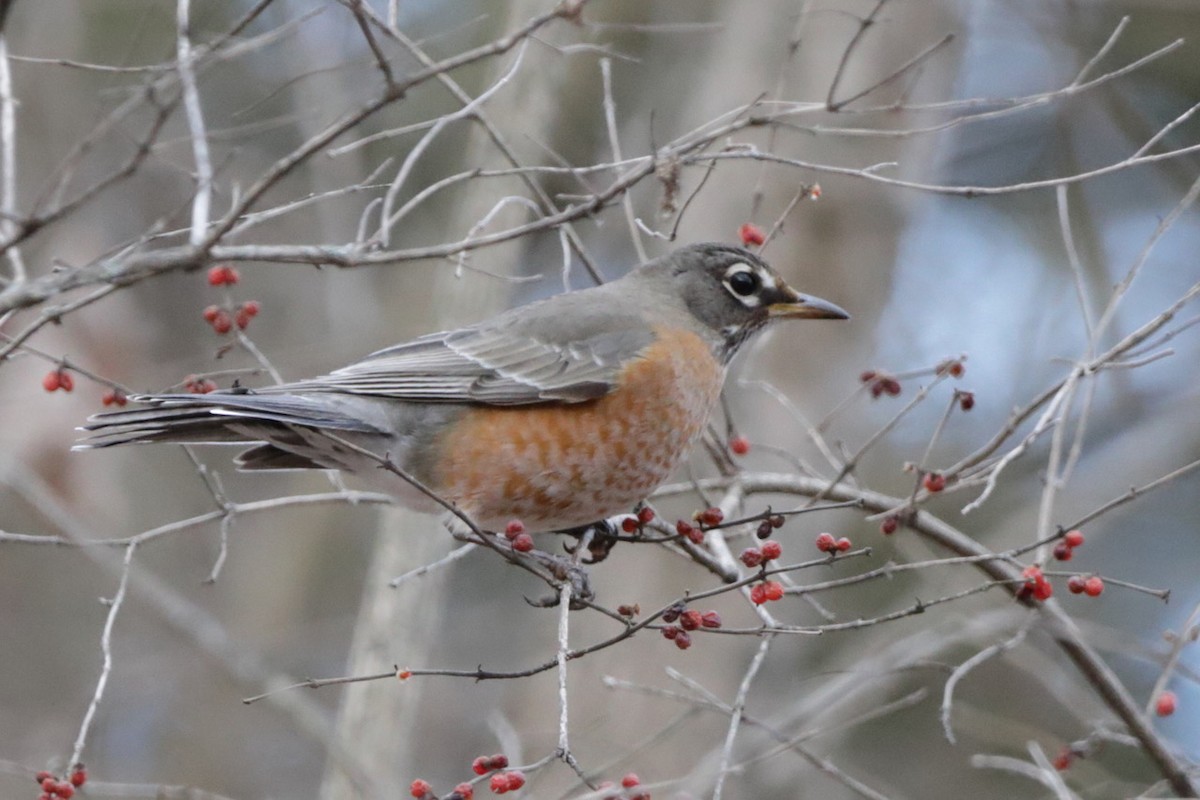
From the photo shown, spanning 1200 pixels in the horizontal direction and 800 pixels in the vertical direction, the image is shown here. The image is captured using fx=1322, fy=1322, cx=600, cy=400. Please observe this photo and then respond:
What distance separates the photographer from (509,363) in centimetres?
479

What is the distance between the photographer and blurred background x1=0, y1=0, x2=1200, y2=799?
22.5ft

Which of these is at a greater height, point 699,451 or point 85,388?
point 85,388

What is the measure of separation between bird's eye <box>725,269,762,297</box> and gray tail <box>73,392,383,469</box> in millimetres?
1520

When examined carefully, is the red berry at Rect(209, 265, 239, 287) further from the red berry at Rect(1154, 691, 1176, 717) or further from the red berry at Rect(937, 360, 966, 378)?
the red berry at Rect(1154, 691, 1176, 717)

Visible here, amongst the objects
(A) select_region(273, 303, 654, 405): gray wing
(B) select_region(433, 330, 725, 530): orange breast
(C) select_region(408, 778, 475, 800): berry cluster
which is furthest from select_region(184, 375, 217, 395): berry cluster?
(C) select_region(408, 778, 475, 800): berry cluster

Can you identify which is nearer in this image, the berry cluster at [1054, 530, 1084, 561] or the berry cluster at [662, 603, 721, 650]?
the berry cluster at [662, 603, 721, 650]

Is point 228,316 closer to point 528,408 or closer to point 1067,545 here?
point 528,408

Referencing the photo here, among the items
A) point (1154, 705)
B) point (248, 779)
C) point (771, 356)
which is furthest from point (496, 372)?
point (248, 779)

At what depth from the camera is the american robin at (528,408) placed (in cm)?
435

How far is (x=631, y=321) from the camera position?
4.91m

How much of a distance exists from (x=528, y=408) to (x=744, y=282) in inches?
42.4

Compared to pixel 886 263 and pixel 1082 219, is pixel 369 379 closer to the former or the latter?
pixel 886 263

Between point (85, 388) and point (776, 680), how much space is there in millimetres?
4209

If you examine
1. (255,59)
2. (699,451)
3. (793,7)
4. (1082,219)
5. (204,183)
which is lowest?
(204,183)
